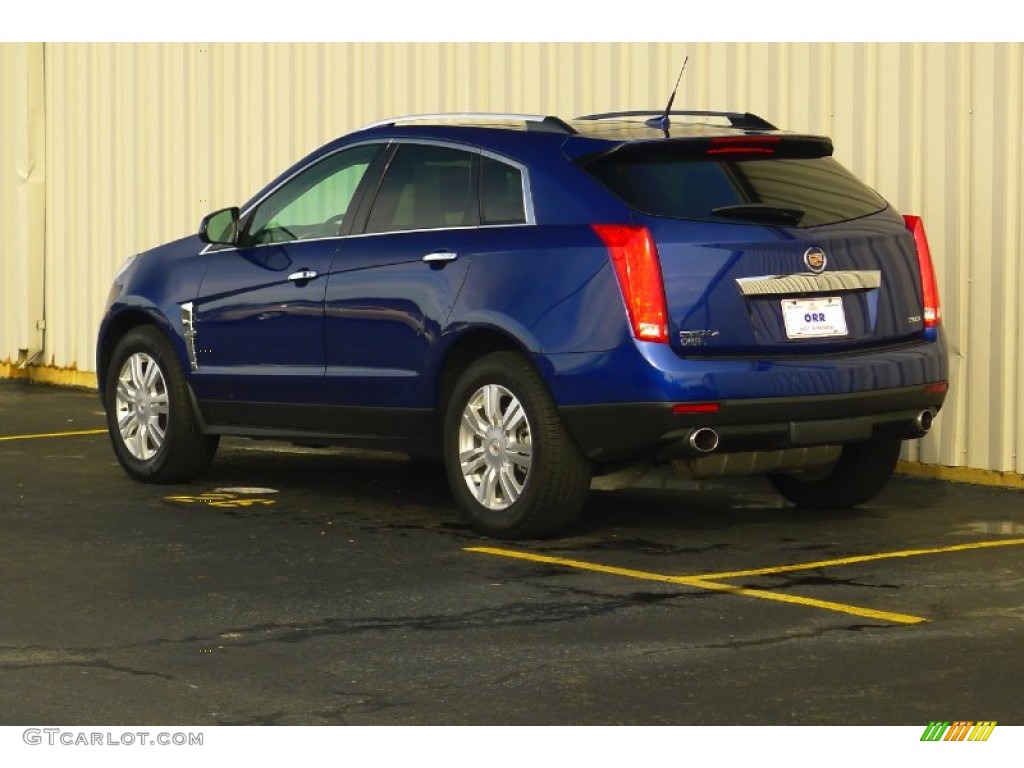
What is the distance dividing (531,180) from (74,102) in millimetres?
8893

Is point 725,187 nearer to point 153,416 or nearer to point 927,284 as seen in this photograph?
point 927,284

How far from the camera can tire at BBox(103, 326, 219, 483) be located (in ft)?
37.8

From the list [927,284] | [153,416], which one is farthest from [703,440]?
[153,416]

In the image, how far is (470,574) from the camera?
902 cm

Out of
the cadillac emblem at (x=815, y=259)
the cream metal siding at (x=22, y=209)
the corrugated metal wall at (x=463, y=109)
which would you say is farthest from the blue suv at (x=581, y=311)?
the cream metal siding at (x=22, y=209)

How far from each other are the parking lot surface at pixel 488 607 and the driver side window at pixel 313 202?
4.34 ft

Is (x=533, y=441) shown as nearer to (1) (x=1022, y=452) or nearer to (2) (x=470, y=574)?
(2) (x=470, y=574)

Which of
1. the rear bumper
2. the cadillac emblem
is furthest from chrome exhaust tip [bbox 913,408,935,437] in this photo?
the cadillac emblem

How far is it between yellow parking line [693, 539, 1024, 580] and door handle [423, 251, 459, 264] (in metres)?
1.94

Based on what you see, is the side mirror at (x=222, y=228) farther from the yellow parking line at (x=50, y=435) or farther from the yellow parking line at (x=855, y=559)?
the yellow parking line at (x=855, y=559)

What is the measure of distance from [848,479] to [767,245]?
1.70 meters

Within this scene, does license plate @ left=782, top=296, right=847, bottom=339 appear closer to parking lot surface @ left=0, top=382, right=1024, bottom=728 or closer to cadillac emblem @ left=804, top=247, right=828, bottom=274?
cadillac emblem @ left=804, top=247, right=828, bottom=274

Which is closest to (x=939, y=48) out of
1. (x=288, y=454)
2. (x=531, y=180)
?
(x=531, y=180)

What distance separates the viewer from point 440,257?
33.1ft
